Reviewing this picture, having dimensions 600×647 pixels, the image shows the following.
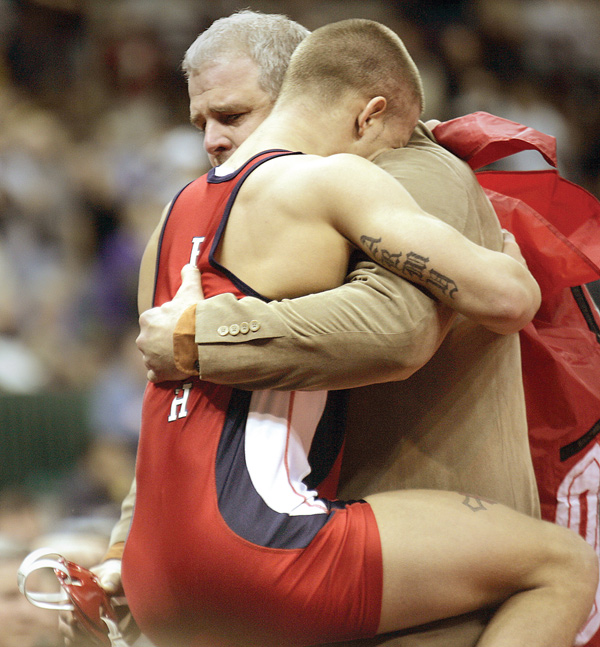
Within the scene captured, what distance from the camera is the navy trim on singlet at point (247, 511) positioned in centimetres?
131

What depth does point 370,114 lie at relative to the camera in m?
1.59

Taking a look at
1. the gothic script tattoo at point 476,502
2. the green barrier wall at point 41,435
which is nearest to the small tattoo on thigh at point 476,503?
the gothic script tattoo at point 476,502

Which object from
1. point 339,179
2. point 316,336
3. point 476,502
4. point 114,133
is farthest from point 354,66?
point 114,133

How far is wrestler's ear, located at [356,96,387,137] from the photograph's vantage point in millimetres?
1579

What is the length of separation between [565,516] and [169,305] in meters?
1.01

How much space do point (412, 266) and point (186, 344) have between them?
0.39 m

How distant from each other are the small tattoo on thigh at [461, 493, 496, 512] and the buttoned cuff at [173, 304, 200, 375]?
1.65 feet

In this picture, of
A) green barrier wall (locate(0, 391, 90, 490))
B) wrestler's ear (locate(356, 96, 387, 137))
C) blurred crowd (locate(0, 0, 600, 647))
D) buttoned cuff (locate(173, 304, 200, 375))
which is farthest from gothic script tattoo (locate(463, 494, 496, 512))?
green barrier wall (locate(0, 391, 90, 490))

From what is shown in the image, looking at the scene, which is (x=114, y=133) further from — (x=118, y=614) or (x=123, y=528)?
(x=118, y=614)

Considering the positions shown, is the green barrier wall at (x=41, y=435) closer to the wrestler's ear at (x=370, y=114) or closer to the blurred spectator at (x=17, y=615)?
the blurred spectator at (x=17, y=615)

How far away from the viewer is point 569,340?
1.86m

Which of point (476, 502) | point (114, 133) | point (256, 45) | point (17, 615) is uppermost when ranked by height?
point (256, 45)

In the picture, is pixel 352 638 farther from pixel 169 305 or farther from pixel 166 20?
pixel 166 20

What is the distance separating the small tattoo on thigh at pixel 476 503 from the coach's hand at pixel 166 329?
520 mm
